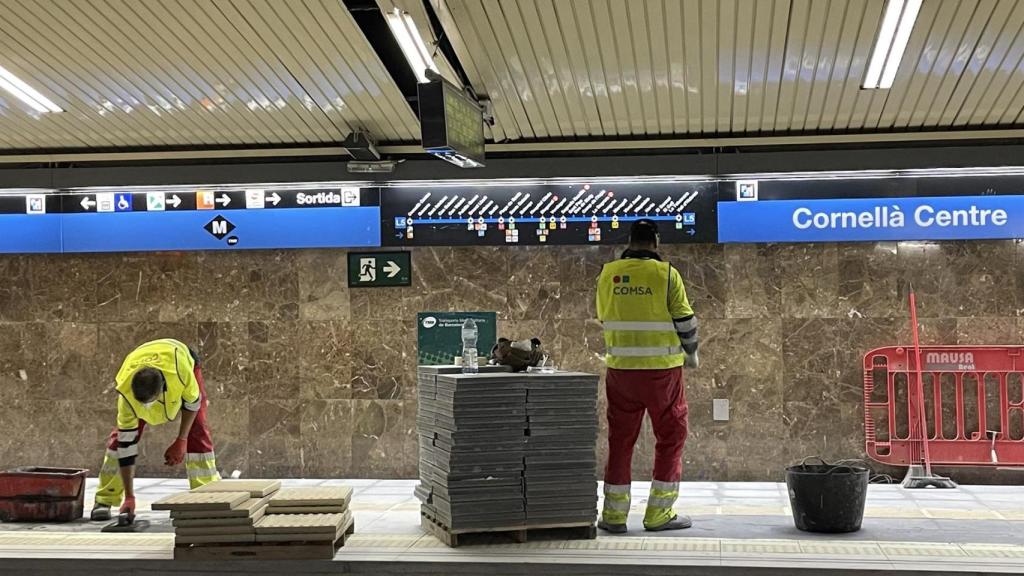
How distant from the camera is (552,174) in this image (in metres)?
9.68

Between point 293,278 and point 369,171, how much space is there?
135cm

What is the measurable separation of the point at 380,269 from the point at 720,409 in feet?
11.7

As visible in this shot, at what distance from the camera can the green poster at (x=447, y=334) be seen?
978 centimetres

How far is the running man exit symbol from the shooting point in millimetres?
9938

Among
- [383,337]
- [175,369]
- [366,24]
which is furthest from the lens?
[383,337]

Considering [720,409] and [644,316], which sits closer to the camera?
[644,316]

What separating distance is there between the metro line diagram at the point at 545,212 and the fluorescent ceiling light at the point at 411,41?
2713 mm

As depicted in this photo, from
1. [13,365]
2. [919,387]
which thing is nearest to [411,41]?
[919,387]

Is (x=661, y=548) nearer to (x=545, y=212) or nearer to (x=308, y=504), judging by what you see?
(x=308, y=504)

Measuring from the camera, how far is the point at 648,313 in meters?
6.82

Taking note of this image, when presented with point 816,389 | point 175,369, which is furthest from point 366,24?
point 816,389

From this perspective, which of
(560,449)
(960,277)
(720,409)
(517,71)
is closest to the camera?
(560,449)

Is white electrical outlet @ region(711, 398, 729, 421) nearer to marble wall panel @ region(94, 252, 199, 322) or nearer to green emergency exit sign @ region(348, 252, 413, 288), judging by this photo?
green emergency exit sign @ region(348, 252, 413, 288)

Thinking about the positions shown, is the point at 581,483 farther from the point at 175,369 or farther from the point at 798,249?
the point at 798,249
